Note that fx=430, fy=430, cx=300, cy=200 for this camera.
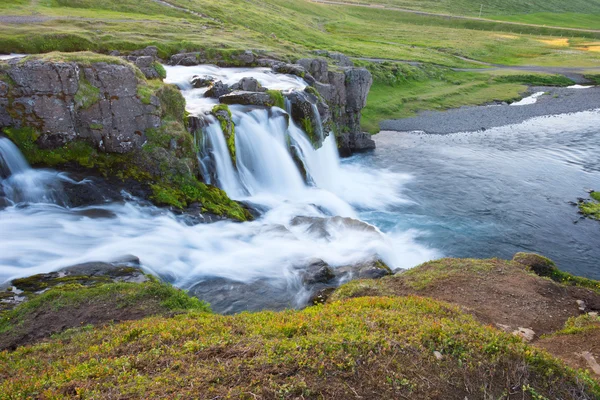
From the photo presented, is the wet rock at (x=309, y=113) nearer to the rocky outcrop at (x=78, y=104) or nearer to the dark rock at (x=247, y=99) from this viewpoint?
the dark rock at (x=247, y=99)

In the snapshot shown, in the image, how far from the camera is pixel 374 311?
12.0m

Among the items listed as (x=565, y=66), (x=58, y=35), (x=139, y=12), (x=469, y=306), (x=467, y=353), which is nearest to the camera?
(x=467, y=353)

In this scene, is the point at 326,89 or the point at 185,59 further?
the point at 326,89

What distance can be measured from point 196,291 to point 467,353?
1127 cm

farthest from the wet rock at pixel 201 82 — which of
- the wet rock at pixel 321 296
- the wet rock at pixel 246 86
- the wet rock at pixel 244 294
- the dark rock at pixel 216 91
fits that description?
the wet rock at pixel 321 296

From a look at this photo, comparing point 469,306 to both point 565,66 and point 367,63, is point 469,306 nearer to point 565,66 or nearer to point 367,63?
point 367,63

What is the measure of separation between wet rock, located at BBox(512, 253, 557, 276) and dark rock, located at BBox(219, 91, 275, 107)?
2051 centimetres

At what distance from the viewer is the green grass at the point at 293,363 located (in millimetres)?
8539

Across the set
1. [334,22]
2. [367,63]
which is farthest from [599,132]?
[334,22]

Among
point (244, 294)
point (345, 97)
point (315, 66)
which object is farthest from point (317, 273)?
point (345, 97)

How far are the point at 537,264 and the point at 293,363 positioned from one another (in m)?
15.7

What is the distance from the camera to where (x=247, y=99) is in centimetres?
3238

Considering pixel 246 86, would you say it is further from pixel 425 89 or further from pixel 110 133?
pixel 425 89

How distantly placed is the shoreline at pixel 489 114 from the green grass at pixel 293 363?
4788cm
